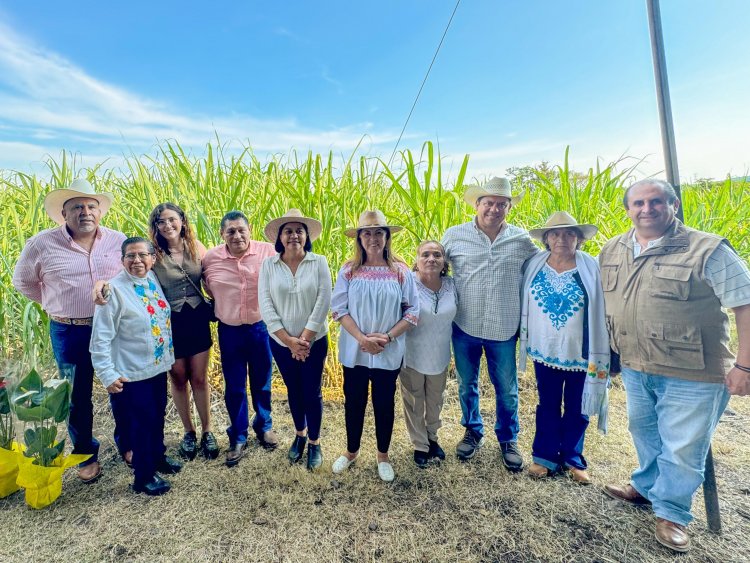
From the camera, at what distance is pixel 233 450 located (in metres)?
2.37

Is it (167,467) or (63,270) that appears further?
(167,467)

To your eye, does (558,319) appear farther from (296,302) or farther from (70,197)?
(70,197)

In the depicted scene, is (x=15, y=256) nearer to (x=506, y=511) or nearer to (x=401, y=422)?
(x=401, y=422)

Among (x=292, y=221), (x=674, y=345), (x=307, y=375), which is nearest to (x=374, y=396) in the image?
(x=307, y=375)

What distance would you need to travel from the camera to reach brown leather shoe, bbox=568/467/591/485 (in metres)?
2.09

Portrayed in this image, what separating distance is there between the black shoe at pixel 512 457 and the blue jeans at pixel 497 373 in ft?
0.11

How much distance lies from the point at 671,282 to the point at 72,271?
2.94 meters

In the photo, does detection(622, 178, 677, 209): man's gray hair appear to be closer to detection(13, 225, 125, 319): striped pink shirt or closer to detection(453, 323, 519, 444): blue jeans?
detection(453, 323, 519, 444): blue jeans

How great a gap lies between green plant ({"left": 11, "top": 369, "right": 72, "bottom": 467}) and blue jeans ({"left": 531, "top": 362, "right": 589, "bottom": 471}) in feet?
8.50

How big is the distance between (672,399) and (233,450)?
7.93ft

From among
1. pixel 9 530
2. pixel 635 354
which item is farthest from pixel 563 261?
pixel 9 530

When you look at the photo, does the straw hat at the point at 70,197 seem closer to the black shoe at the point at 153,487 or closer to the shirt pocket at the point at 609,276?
the black shoe at the point at 153,487

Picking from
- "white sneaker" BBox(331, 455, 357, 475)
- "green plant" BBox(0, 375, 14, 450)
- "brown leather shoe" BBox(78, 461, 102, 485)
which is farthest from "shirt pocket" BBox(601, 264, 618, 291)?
"green plant" BBox(0, 375, 14, 450)

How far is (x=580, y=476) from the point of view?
6.89 feet
